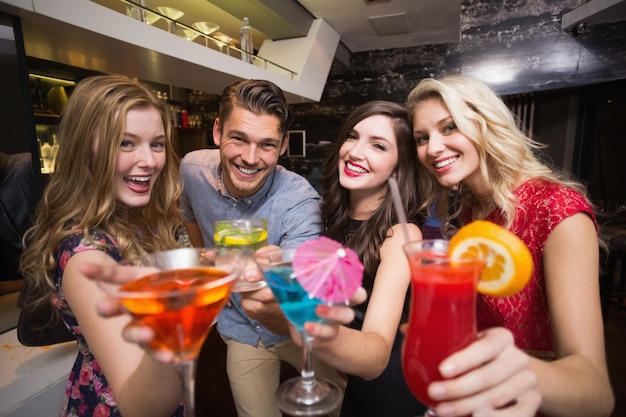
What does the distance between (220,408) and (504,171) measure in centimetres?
255

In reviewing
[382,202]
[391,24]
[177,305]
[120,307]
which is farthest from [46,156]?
[391,24]

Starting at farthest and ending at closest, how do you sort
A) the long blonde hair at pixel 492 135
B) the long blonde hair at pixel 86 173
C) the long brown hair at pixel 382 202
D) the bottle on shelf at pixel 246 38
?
the bottle on shelf at pixel 246 38
the long brown hair at pixel 382 202
the long blonde hair at pixel 492 135
the long blonde hair at pixel 86 173


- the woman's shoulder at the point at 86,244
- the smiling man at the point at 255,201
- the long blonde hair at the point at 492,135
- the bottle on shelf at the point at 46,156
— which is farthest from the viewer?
the bottle on shelf at the point at 46,156

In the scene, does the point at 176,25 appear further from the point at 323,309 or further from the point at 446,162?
the point at 323,309

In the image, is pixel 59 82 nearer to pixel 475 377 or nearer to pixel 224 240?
pixel 224 240

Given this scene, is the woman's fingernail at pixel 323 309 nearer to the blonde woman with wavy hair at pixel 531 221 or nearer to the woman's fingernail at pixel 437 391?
the woman's fingernail at pixel 437 391

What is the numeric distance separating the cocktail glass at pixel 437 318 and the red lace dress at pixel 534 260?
2.24ft

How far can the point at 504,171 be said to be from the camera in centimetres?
147

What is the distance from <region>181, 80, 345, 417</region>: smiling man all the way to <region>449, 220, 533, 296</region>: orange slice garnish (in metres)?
1.21

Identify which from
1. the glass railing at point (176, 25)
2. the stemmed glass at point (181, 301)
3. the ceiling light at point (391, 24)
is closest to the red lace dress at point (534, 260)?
the stemmed glass at point (181, 301)

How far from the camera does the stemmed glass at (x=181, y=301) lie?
633 millimetres

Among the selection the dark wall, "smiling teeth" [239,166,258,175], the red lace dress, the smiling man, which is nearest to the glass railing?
the smiling man

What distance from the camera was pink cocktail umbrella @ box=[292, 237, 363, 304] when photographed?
0.73 meters

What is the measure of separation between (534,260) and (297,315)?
928 millimetres
